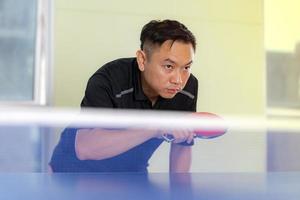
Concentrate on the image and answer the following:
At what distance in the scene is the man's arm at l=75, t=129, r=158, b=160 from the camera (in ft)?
Answer: 4.57

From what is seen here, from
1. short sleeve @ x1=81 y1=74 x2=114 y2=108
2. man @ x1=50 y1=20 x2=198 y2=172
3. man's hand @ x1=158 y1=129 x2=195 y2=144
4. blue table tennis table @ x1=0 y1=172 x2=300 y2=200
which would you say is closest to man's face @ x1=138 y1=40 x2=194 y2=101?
man @ x1=50 y1=20 x2=198 y2=172

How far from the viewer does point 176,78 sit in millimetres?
1684

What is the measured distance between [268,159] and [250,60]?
1.89 feet

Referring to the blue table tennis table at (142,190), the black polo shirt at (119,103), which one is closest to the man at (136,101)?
the black polo shirt at (119,103)

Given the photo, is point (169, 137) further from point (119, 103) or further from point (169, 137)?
point (119, 103)

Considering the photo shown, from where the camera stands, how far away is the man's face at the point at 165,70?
5.38 feet

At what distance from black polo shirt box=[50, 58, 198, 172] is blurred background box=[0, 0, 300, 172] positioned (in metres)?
0.11

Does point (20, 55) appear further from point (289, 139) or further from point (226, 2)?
point (289, 139)

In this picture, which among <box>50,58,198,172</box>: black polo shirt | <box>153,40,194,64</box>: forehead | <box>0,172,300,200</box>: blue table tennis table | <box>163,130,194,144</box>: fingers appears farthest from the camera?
<box>153,40,194,64</box>: forehead

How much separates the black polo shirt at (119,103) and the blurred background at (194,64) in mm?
110

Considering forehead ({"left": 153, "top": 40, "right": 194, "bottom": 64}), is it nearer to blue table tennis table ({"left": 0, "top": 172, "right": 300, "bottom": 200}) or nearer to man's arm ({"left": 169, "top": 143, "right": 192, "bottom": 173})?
man's arm ({"left": 169, "top": 143, "right": 192, "bottom": 173})

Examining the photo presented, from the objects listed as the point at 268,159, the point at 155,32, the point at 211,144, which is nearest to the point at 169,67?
the point at 155,32

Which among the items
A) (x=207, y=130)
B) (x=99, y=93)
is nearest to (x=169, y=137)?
(x=207, y=130)

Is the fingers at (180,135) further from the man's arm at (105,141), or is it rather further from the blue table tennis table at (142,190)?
the blue table tennis table at (142,190)
